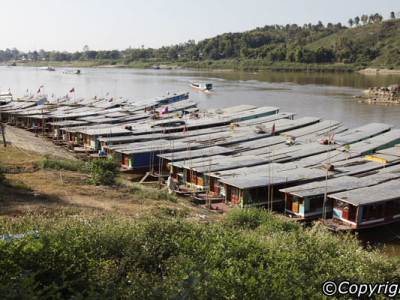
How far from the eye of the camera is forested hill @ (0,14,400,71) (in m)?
98.9

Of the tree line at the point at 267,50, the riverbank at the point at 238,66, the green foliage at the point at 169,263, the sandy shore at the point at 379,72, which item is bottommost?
the green foliage at the point at 169,263

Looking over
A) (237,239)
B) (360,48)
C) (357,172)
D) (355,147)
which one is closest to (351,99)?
(355,147)

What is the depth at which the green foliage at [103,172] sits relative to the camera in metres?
16.4

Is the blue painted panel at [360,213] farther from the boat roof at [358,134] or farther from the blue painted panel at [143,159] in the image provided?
the blue painted panel at [143,159]

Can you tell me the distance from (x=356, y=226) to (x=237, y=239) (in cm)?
714

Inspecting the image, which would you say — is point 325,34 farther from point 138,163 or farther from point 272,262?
point 272,262

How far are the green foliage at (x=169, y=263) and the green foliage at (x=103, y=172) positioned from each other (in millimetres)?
6676

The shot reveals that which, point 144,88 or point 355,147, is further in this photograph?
point 144,88

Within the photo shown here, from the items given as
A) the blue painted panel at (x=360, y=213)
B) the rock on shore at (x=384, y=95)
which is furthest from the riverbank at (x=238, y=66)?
the blue painted panel at (x=360, y=213)

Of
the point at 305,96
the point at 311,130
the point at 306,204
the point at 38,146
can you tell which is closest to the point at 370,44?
the point at 305,96

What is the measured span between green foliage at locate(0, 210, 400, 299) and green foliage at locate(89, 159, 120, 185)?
21.9 ft

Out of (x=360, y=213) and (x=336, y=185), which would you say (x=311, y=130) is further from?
(x=360, y=213)

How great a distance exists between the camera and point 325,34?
13700 centimetres

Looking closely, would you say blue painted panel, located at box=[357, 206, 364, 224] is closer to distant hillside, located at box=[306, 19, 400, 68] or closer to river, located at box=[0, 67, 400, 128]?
river, located at box=[0, 67, 400, 128]
